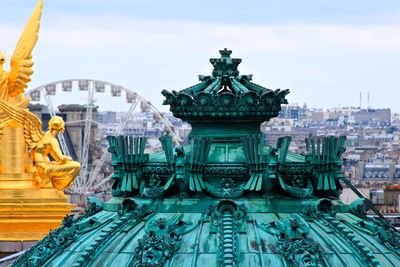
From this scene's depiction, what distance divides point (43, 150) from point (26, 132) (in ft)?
2.45

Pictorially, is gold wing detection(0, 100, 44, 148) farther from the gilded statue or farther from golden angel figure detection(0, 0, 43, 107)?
golden angel figure detection(0, 0, 43, 107)

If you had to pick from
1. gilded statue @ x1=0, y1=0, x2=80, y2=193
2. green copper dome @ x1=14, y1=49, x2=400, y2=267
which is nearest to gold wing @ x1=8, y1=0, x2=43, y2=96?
gilded statue @ x1=0, y1=0, x2=80, y2=193

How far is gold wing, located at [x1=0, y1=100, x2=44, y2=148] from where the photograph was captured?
116ft

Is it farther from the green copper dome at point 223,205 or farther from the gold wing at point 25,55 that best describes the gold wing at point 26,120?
the green copper dome at point 223,205

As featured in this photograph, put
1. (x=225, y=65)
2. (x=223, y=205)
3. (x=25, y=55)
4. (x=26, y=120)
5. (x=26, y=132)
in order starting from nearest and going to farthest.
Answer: (x=223, y=205), (x=225, y=65), (x=25, y=55), (x=26, y=132), (x=26, y=120)

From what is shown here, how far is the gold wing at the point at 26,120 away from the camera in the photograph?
35.3m

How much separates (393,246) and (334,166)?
21.6 inches

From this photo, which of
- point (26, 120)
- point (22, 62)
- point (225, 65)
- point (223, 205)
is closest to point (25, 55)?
point (22, 62)

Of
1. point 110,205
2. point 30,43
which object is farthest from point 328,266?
point 30,43

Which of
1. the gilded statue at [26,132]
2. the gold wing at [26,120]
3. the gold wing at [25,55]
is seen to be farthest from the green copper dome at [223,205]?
the gold wing at [26,120]

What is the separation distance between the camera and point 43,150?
34938 millimetres

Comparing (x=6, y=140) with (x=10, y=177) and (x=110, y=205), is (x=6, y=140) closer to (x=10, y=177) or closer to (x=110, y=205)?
(x=10, y=177)

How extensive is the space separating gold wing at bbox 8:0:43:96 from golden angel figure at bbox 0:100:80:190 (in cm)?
47

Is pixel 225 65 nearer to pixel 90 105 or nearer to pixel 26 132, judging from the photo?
pixel 26 132
